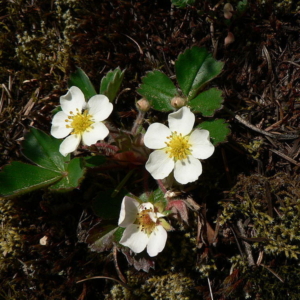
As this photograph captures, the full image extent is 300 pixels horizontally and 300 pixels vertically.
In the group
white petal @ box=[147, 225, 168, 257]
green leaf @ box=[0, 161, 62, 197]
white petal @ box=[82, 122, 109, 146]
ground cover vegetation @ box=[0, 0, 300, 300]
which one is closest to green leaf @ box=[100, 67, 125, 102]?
ground cover vegetation @ box=[0, 0, 300, 300]

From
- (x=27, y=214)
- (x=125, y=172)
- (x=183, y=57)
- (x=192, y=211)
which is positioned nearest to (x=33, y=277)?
(x=27, y=214)

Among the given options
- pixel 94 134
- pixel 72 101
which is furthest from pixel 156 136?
pixel 72 101

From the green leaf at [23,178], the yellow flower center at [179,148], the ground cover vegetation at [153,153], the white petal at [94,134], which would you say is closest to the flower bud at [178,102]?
the ground cover vegetation at [153,153]

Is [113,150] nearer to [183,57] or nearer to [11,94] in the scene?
[183,57]

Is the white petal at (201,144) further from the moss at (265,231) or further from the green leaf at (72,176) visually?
the green leaf at (72,176)

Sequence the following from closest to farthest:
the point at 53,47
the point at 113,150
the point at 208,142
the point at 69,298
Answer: the point at 208,142, the point at 113,150, the point at 69,298, the point at 53,47

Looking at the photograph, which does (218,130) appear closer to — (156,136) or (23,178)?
(156,136)

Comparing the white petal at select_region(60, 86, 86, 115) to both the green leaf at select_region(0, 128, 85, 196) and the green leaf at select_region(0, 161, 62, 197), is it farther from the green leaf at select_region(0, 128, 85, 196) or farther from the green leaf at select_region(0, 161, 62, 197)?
the green leaf at select_region(0, 161, 62, 197)
